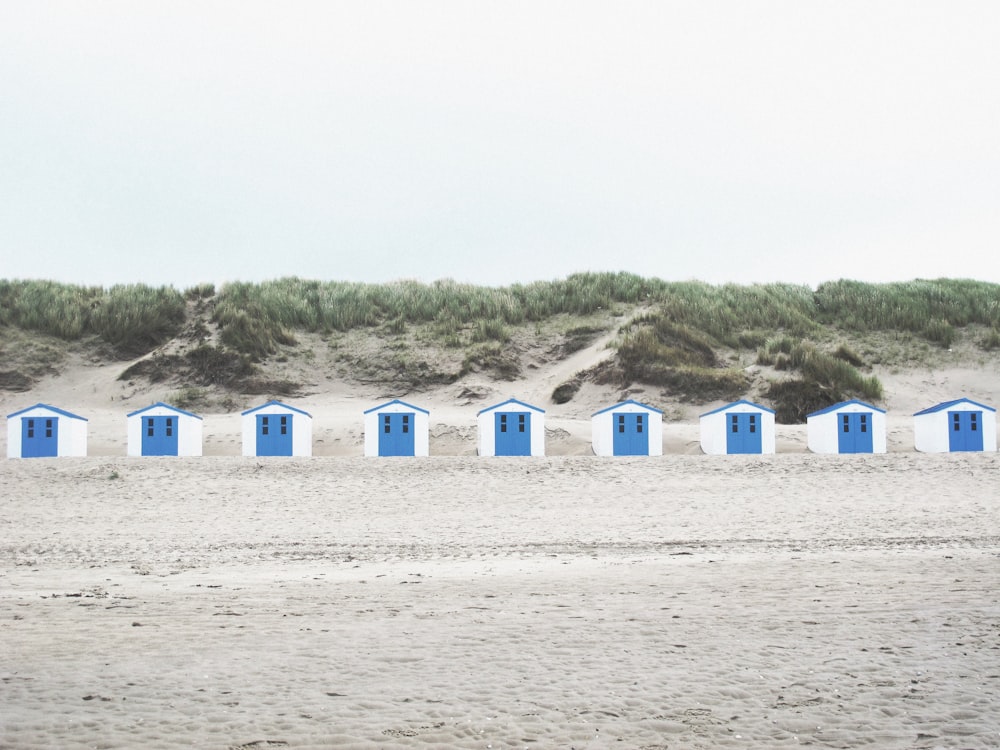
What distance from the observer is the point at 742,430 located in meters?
27.6

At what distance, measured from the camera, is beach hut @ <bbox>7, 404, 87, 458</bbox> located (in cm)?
2681

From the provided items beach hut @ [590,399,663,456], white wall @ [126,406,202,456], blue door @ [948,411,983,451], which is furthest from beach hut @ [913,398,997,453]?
white wall @ [126,406,202,456]

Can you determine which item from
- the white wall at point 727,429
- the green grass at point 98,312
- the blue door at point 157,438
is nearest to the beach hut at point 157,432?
the blue door at point 157,438

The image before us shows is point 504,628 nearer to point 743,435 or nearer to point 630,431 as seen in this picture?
point 630,431

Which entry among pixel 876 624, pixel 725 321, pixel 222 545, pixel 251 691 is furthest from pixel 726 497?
pixel 725 321

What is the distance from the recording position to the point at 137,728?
5742mm

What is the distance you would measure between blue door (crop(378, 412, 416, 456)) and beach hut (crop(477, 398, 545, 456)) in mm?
2165

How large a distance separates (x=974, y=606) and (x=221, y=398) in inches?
1335

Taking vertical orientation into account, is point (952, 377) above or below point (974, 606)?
above

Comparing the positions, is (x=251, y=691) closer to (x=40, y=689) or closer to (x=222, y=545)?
(x=40, y=689)

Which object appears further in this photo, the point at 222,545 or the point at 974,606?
the point at 222,545

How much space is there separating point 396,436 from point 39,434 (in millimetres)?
9835

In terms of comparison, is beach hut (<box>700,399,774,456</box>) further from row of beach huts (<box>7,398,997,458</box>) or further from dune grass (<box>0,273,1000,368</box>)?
dune grass (<box>0,273,1000,368</box>)

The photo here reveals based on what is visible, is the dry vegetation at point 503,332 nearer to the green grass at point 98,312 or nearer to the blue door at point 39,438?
the green grass at point 98,312
